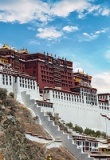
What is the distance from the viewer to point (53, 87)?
79.2 meters

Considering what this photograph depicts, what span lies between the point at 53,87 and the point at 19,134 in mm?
29512

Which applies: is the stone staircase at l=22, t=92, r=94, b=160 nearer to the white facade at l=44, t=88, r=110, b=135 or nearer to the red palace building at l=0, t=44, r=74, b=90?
the white facade at l=44, t=88, r=110, b=135

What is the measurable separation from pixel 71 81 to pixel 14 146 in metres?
41.2

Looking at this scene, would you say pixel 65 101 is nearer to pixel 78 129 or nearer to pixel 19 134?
pixel 78 129

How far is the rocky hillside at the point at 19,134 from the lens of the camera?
4353cm

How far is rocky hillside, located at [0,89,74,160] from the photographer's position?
4353cm

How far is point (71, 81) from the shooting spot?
3344 inches

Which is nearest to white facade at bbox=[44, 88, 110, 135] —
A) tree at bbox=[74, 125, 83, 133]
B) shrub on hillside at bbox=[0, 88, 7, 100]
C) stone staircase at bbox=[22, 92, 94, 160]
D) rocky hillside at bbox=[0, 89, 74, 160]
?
tree at bbox=[74, 125, 83, 133]

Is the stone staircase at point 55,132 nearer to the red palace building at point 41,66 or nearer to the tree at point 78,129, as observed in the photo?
the red palace building at point 41,66

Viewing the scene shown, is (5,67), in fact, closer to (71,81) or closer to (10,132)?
(71,81)

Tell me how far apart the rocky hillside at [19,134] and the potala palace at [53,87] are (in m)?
3.64

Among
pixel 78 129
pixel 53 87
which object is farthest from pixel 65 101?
pixel 78 129

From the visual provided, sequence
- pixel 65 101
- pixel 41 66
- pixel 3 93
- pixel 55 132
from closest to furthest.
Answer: pixel 55 132 < pixel 3 93 < pixel 65 101 < pixel 41 66

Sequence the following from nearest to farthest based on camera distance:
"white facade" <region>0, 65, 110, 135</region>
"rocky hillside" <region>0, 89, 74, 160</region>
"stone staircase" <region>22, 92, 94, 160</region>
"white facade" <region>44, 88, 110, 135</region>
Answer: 1. "rocky hillside" <region>0, 89, 74, 160</region>
2. "stone staircase" <region>22, 92, 94, 160</region>
3. "white facade" <region>0, 65, 110, 135</region>
4. "white facade" <region>44, 88, 110, 135</region>
